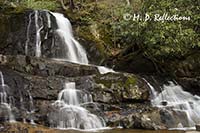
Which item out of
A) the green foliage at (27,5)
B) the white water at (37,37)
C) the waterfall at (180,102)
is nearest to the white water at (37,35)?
the white water at (37,37)

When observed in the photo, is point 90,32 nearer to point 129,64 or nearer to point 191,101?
point 129,64

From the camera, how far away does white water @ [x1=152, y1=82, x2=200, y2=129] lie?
13641 millimetres

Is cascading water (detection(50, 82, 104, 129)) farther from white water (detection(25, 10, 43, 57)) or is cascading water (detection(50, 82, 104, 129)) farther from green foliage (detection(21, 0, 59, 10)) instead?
green foliage (detection(21, 0, 59, 10))

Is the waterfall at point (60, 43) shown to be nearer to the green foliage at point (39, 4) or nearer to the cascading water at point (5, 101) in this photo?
the green foliage at point (39, 4)

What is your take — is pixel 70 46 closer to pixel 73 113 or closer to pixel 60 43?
pixel 60 43

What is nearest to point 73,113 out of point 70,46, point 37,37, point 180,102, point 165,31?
point 180,102

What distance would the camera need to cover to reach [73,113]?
13117 mm

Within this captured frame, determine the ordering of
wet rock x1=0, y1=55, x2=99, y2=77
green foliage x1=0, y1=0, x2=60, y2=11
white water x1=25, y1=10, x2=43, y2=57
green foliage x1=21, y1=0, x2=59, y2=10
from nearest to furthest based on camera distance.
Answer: wet rock x1=0, y1=55, x2=99, y2=77 → white water x1=25, y1=10, x2=43, y2=57 → green foliage x1=0, y1=0, x2=60, y2=11 → green foliage x1=21, y1=0, x2=59, y2=10

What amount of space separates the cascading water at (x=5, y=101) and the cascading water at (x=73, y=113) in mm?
1505

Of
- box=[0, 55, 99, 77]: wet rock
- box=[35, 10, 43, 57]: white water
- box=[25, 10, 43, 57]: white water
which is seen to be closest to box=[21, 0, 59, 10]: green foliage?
box=[25, 10, 43, 57]: white water

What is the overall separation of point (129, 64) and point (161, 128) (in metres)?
6.81

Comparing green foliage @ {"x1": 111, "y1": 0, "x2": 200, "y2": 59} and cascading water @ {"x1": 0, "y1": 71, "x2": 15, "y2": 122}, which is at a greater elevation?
green foliage @ {"x1": 111, "y1": 0, "x2": 200, "y2": 59}

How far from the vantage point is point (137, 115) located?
43.4 ft

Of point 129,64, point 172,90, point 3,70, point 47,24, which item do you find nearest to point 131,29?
point 129,64
